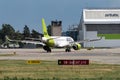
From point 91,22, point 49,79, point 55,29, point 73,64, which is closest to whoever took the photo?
point 49,79

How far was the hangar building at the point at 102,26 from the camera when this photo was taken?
534ft

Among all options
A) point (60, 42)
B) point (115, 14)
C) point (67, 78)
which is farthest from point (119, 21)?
point (67, 78)

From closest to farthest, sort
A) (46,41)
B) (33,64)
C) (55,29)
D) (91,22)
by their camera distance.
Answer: (33,64), (46,41), (91,22), (55,29)

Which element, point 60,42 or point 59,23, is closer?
point 60,42

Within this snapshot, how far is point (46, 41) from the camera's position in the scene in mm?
93312

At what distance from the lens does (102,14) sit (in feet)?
539

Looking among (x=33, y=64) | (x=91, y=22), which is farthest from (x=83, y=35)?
(x=33, y=64)

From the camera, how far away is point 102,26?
6540 inches

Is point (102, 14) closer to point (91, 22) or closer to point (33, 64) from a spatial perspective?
point (91, 22)

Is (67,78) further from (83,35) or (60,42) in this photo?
(83,35)

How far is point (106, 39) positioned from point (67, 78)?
454 ft

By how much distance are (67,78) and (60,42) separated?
219ft

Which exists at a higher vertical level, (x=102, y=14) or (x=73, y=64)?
(x=102, y=14)

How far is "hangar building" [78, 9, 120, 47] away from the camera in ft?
534
